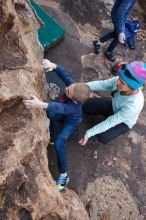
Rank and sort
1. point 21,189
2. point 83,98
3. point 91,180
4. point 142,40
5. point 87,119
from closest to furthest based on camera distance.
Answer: point 21,189, point 83,98, point 91,180, point 87,119, point 142,40

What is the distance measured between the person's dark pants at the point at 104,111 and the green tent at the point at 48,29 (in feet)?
3.47

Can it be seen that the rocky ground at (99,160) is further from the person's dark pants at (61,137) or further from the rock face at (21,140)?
the rock face at (21,140)

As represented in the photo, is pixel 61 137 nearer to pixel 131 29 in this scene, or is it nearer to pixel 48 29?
pixel 48 29

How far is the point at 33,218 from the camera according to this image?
3.59 meters

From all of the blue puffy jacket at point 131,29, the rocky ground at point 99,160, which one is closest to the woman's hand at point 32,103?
the rocky ground at point 99,160

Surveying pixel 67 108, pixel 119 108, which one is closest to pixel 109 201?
pixel 119 108

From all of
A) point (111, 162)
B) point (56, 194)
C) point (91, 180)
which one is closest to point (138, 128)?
point (111, 162)

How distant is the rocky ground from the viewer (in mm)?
4809

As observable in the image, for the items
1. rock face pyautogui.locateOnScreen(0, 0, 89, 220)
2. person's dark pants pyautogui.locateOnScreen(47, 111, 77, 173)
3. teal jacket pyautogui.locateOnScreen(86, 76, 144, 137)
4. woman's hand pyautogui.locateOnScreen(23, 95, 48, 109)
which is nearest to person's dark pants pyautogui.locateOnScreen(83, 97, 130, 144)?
teal jacket pyautogui.locateOnScreen(86, 76, 144, 137)

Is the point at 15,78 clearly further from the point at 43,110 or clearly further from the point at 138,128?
the point at 138,128

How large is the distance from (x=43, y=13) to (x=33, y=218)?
125 inches

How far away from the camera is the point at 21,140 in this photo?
12.2 feet

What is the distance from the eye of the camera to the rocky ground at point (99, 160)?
4.81m

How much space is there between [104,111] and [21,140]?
171 cm
